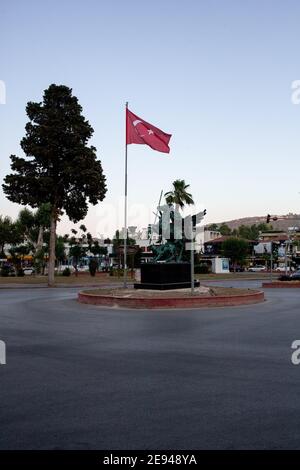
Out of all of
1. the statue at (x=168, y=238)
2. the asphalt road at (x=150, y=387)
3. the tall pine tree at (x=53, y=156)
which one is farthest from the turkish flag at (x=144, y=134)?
the tall pine tree at (x=53, y=156)

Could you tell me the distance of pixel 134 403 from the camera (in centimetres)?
598

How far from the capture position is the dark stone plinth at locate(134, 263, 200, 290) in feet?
75.6

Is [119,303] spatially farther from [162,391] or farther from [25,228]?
[25,228]

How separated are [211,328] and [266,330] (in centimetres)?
143

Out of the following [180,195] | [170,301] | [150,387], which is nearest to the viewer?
[150,387]

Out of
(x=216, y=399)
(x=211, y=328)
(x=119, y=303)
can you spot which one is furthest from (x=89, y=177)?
(x=216, y=399)

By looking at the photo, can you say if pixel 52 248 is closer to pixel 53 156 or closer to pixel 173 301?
pixel 53 156

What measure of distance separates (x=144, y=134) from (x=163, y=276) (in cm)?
702

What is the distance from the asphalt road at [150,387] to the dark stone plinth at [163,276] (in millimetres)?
9481

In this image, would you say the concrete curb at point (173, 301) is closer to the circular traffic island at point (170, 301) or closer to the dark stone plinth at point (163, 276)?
the circular traffic island at point (170, 301)

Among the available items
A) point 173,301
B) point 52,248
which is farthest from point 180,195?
point 173,301

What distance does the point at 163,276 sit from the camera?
23078 millimetres

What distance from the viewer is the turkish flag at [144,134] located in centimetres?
2405

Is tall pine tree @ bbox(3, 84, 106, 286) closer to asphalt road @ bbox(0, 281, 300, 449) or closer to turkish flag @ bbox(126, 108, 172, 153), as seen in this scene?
turkish flag @ bbox(126, 108, 172, 153)
